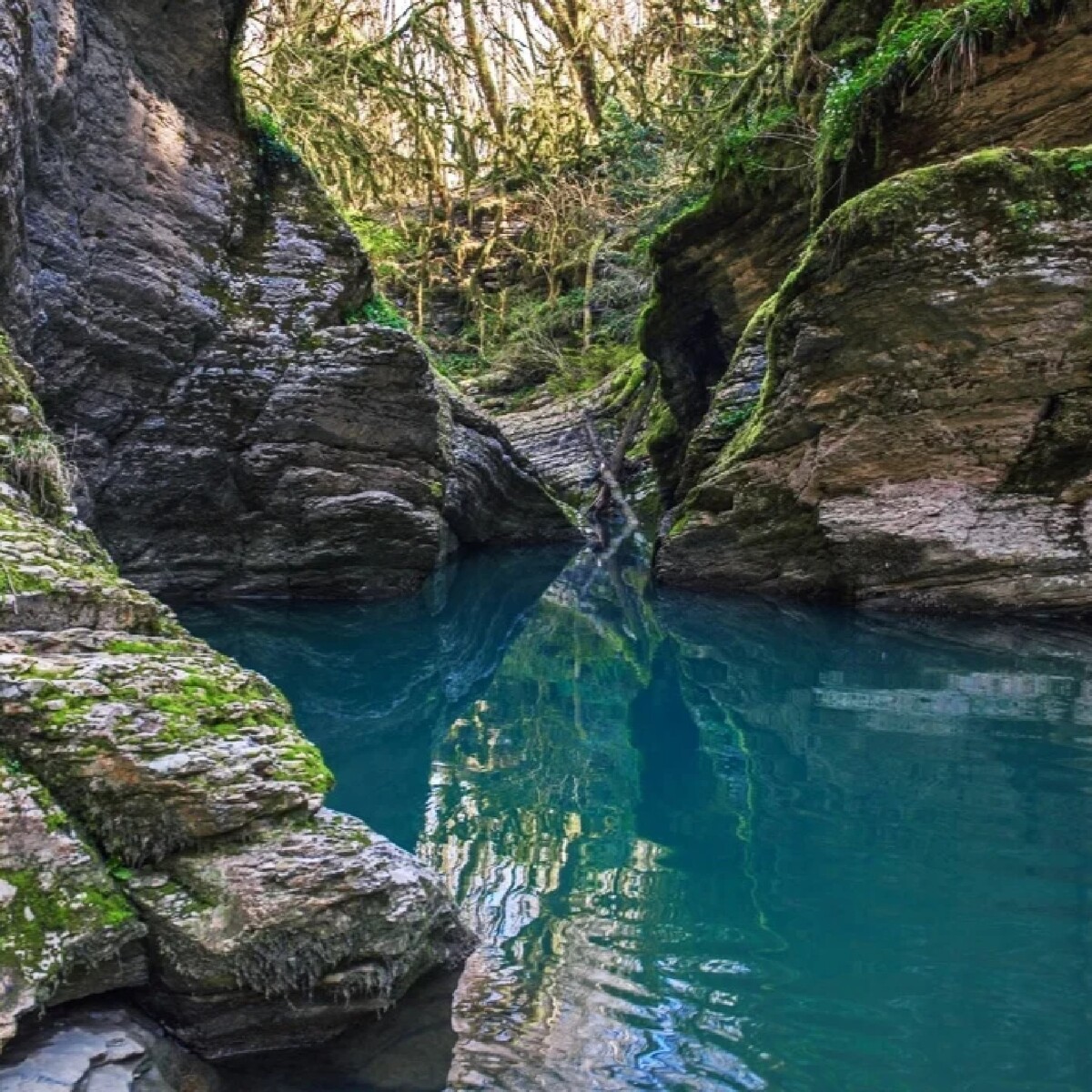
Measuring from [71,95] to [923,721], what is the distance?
8524 mm

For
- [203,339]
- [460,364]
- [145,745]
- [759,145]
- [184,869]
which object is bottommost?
[184,869]

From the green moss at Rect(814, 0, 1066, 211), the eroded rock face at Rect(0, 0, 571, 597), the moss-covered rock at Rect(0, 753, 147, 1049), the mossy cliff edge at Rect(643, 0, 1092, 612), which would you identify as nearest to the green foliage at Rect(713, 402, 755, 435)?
the mossy cliff edge at Rect(643, 0, 1092, 612)

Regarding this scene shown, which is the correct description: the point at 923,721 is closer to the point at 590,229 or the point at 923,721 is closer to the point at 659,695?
the point at 659,695

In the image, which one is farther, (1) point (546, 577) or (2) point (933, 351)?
(1) point (546, 577)

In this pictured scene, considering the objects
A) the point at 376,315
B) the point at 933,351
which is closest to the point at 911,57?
the point at 933,351

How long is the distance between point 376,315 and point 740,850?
8.40m

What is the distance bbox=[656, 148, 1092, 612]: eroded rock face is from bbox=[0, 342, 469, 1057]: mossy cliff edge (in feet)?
24.1

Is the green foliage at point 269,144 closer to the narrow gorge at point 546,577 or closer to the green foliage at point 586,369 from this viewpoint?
the narrow gorge at point 546,577

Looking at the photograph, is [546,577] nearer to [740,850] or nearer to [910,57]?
[910,57]

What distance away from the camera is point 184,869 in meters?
2.46

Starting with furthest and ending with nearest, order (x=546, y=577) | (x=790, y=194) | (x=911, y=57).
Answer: (x=546, y=577) → (x=790, y=194) → (x=911, y=57)

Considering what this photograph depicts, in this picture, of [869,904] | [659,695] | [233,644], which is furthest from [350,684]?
[869,904]

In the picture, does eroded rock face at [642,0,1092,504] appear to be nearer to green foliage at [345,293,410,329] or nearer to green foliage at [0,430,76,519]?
green foliage at [345,293,410,329]

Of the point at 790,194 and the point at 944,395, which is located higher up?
the point at 790,194
